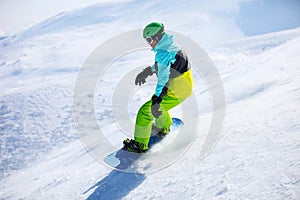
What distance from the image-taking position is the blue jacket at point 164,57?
405cm

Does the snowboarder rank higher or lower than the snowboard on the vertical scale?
higher

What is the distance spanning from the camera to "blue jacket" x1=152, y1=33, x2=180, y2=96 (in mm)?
4047

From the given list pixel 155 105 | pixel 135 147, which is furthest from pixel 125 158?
pixel 155 105

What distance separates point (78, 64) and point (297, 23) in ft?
124

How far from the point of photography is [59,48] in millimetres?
57656

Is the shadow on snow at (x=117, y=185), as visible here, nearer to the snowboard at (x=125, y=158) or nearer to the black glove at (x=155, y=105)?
the snowboard at (x=125, y=158)

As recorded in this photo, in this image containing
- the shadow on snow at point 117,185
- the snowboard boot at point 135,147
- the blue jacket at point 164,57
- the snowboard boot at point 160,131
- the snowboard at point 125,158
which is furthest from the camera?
the snowboard boot at point 160,131

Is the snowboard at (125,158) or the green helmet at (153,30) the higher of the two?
the green helmet at (153,30)

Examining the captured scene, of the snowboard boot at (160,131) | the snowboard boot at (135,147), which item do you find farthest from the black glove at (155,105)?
the snowboard boot at (160,131)

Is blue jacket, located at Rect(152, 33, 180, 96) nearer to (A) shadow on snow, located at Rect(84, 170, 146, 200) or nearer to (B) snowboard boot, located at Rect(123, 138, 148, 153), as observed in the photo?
(B) snowboard boot, located at Rect(123, 138, 148, 153)

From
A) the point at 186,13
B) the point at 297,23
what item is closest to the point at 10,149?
the point at 297,23

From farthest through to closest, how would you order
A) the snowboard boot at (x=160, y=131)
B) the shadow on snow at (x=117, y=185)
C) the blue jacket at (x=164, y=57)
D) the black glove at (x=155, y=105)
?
1. the snowboard boot at (x=160, y=131)
2. the black glove at (x=155, y=105)
3. the blue jacket at (x=164, y=57)
4. the shadow on snow at (x=117, y=185)

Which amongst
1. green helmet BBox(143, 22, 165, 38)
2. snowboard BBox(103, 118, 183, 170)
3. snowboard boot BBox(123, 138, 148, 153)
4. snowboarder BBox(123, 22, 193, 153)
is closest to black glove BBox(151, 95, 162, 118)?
snowboarder BBox(123, 22, 193, 153)

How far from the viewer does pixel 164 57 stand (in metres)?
4.06
